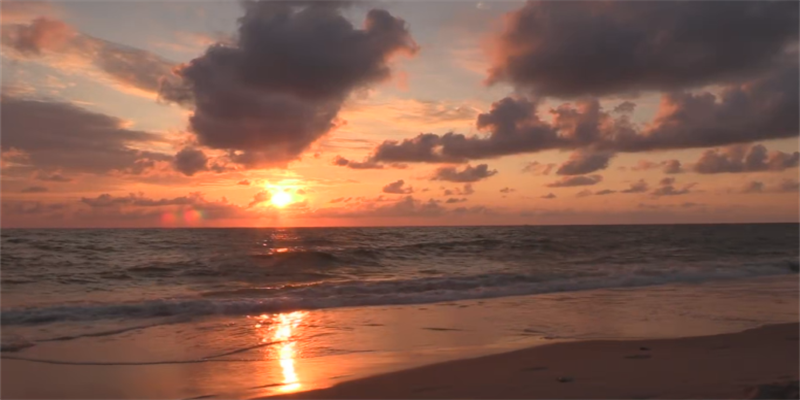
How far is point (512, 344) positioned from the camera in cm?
955

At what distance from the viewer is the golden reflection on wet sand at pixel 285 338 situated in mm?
7461

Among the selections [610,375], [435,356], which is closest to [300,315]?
[435,356]

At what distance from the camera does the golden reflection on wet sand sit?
7.46 metres

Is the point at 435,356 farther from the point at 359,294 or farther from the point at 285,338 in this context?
the point at 359,294

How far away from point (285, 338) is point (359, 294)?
661cm

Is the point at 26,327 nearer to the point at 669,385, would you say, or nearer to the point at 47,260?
the point at 669,385

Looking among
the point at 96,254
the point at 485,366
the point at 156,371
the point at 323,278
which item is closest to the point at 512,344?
the point at 485,366

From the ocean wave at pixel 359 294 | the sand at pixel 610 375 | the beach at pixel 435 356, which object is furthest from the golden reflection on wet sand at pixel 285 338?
the ocean wave at pixel 359 294

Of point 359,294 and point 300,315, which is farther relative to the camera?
point 359,294

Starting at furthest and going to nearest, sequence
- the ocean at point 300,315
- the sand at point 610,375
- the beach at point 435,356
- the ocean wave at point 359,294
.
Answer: the ocean wave at point 359,294 < the ocean at point 300,315 < the beach at point 435,356 < the sand at point 610,375

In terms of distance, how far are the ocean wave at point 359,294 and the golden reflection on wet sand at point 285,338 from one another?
1.30 meters

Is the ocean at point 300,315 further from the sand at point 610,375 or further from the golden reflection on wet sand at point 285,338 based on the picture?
the sand at point 610,375

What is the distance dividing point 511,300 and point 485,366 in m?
8.03

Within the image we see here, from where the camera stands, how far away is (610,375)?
716cm
